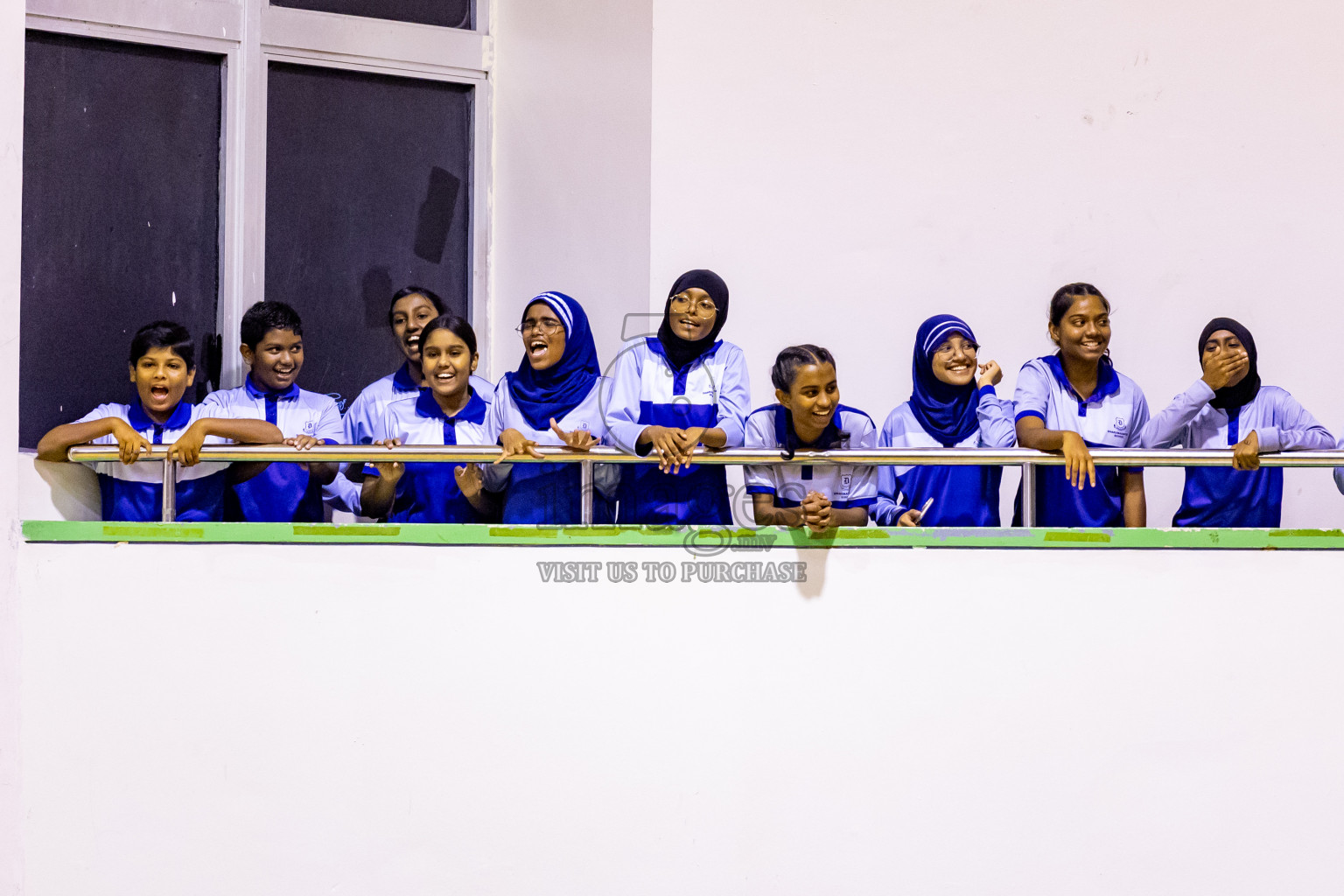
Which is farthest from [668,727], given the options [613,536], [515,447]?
[515,447]

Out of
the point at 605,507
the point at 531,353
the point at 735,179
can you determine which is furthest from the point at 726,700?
the point at 735,179

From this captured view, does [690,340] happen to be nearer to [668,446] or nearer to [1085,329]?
[668,446]

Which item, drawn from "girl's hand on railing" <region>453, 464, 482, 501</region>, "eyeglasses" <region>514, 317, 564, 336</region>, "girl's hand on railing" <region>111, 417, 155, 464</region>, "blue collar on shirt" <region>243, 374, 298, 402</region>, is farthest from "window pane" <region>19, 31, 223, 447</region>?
"eyeglasses" <region>514, 317, 564, 336</region>

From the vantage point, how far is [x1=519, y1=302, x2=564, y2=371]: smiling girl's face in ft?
12.5

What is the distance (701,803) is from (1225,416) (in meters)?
2.20

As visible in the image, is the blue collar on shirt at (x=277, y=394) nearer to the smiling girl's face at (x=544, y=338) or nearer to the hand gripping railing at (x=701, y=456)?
the hand gripping railing at (x=701, y=456)

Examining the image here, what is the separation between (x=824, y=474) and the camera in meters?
3.69

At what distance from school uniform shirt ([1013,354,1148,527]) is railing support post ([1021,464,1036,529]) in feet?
0.75

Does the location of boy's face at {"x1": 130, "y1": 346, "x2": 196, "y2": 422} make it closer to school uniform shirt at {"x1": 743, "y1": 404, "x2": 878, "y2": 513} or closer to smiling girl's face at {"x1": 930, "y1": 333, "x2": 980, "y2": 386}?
school uniform shirt at {"x1": 743, "y1": 404, "x2": 878, "y2": 513}

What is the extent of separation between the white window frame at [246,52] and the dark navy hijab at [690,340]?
259cm

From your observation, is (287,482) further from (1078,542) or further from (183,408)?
(1078,542)

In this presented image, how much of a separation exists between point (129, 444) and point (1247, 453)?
10.9ft

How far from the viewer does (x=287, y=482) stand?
4.00 m

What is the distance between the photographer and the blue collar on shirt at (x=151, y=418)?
3.92 metres
